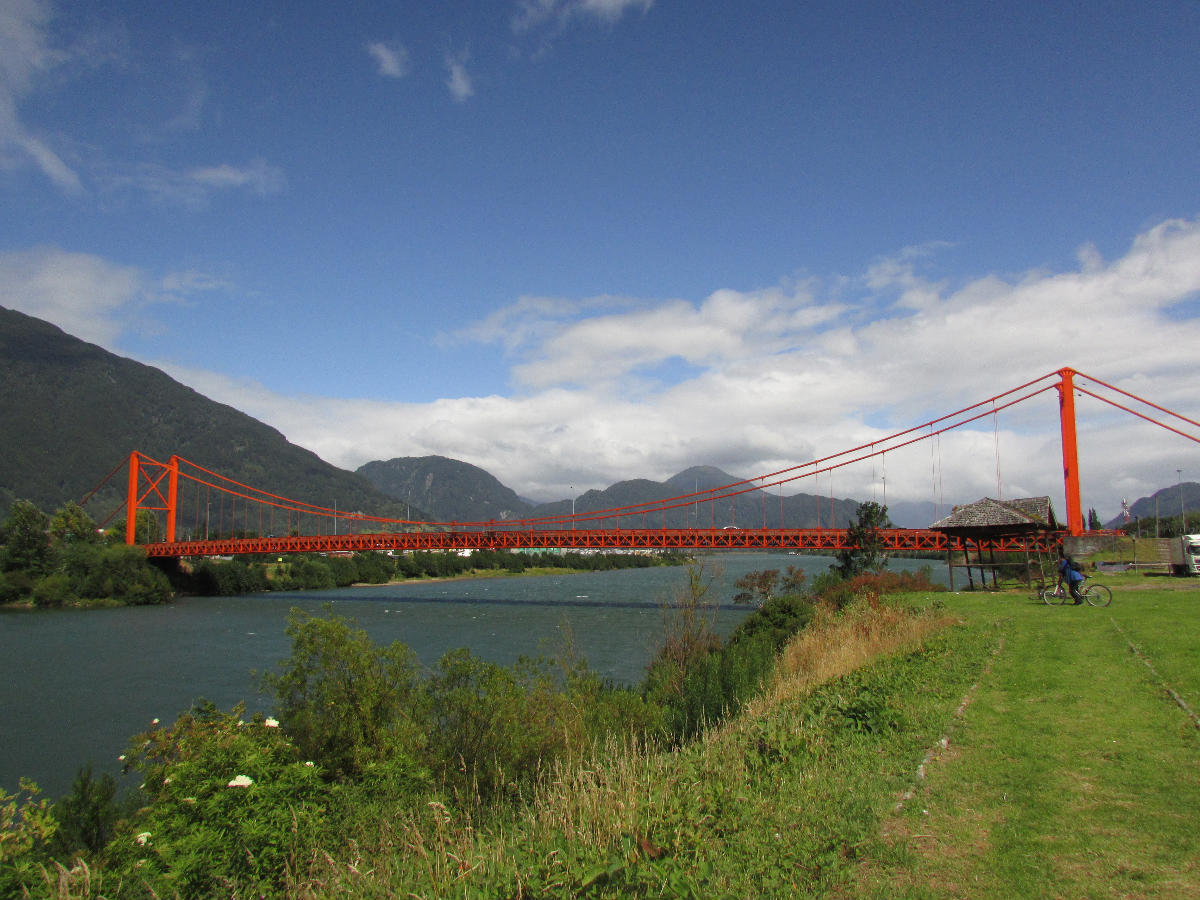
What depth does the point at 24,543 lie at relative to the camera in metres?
50.4

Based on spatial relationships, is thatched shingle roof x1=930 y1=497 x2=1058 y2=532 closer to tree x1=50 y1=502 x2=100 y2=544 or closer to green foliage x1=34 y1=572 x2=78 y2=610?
green foliage x1=34 y1=572 x2=78 y2=610

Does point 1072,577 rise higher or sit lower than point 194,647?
higher

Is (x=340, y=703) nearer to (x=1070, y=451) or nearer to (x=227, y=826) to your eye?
(x=227, y=826)

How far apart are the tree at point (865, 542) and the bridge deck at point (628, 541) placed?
0.64m

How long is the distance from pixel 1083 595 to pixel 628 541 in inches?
1156

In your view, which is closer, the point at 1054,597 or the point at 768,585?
→ the point at 1054,597

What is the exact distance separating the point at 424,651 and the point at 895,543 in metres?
22.4

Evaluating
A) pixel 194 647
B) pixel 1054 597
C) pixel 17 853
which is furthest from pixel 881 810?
pixel 194 647

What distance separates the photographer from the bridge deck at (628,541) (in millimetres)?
34875

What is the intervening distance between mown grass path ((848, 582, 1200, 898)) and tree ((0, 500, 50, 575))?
59462 millimetres

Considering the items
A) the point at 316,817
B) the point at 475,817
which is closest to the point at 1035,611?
the point at 475,817

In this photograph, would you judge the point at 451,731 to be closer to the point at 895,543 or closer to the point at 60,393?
the point at 895,543

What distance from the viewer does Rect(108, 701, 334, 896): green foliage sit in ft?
17.3

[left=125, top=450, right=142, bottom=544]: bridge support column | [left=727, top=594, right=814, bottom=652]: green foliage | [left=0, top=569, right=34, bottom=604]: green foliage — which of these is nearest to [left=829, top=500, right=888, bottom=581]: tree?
[left=727, top=594, right=814, bottom=652]: green foliage
